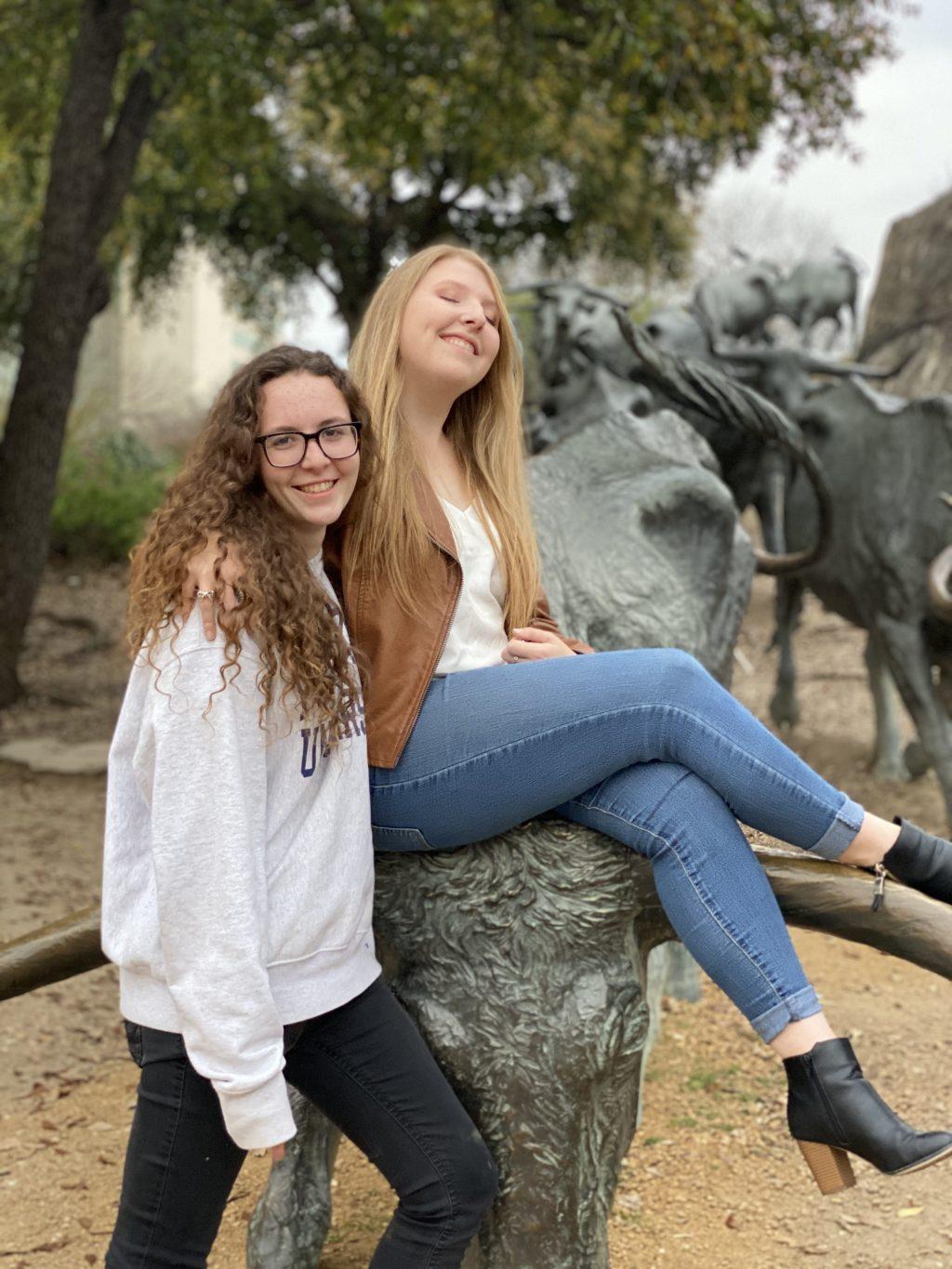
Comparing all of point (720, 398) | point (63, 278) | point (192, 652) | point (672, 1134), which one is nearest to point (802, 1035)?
point (192, 652)

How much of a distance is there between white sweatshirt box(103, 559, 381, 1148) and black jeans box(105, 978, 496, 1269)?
3.3 inches

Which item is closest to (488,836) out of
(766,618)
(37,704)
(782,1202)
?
(782,1202)

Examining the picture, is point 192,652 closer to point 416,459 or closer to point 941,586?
point 416,459

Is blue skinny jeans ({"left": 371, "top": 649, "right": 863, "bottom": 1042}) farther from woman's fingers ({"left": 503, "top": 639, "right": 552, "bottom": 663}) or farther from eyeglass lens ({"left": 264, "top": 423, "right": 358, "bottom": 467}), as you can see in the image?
eyeglass lens ({"left": 264, "top": 423, "right": 358, "bottom": 467})

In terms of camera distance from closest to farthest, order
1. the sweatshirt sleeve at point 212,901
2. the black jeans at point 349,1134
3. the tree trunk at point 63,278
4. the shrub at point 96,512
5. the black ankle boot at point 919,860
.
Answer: the sweatshirt sleeve at point 212,901 < the black jeans at point 349,1134 < the black ankle boot at point 919,860 < the tree trunk at point 63,278 < the shrub at point 96,512

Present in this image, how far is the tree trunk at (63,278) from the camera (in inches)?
307

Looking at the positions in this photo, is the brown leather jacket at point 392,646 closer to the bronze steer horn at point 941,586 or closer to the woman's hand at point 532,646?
the woman's hand at point 532,646

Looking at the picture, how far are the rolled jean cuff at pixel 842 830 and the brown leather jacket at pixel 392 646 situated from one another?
714 millimetres

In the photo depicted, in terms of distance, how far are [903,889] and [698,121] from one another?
22.2ft

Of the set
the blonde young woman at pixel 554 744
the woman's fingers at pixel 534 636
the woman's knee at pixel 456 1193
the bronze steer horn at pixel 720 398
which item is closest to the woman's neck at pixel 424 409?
the blonde young woman at pixel 554 744

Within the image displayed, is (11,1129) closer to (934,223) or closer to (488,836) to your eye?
(488,836)

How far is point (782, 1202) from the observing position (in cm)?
337

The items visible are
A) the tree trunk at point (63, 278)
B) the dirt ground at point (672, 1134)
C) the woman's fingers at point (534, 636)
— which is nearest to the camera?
the woman's fingers at point (534, 636)

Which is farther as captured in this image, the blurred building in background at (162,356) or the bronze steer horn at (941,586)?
the blurred building in background at (162,356)
